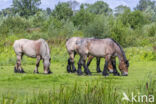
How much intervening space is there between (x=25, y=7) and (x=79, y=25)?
113ft

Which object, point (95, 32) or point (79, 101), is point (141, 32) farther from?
point (79, 101)

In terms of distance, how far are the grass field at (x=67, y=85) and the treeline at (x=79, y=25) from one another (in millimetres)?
4564

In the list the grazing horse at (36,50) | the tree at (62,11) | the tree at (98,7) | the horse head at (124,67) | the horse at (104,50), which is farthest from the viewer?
the tree at (98,7)

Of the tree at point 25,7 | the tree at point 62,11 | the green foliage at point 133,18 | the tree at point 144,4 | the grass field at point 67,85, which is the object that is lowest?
the grass field at point 67,85

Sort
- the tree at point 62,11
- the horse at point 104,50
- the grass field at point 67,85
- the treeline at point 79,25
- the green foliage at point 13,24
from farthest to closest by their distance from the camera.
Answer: the tree at point 62,11, the green foliage at point 13,24, the treeline at point 79,25, the horse at point 104,50, the grass field at point 67,85

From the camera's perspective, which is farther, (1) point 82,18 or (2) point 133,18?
(1) point 82,18

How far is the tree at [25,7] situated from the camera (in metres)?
77.6

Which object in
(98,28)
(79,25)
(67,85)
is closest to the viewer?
(67,85)

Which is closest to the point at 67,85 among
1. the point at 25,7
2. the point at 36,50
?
the point at 36,50

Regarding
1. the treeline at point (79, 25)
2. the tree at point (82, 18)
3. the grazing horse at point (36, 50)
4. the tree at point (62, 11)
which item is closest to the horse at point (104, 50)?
the grazing horse at point (36, 50)

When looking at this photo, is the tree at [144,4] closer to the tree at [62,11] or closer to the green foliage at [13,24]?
the tree at [62,11]

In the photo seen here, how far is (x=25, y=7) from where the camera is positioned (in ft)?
256

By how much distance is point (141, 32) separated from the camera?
35.5 meters

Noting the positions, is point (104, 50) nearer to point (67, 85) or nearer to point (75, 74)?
point (75, 74)
